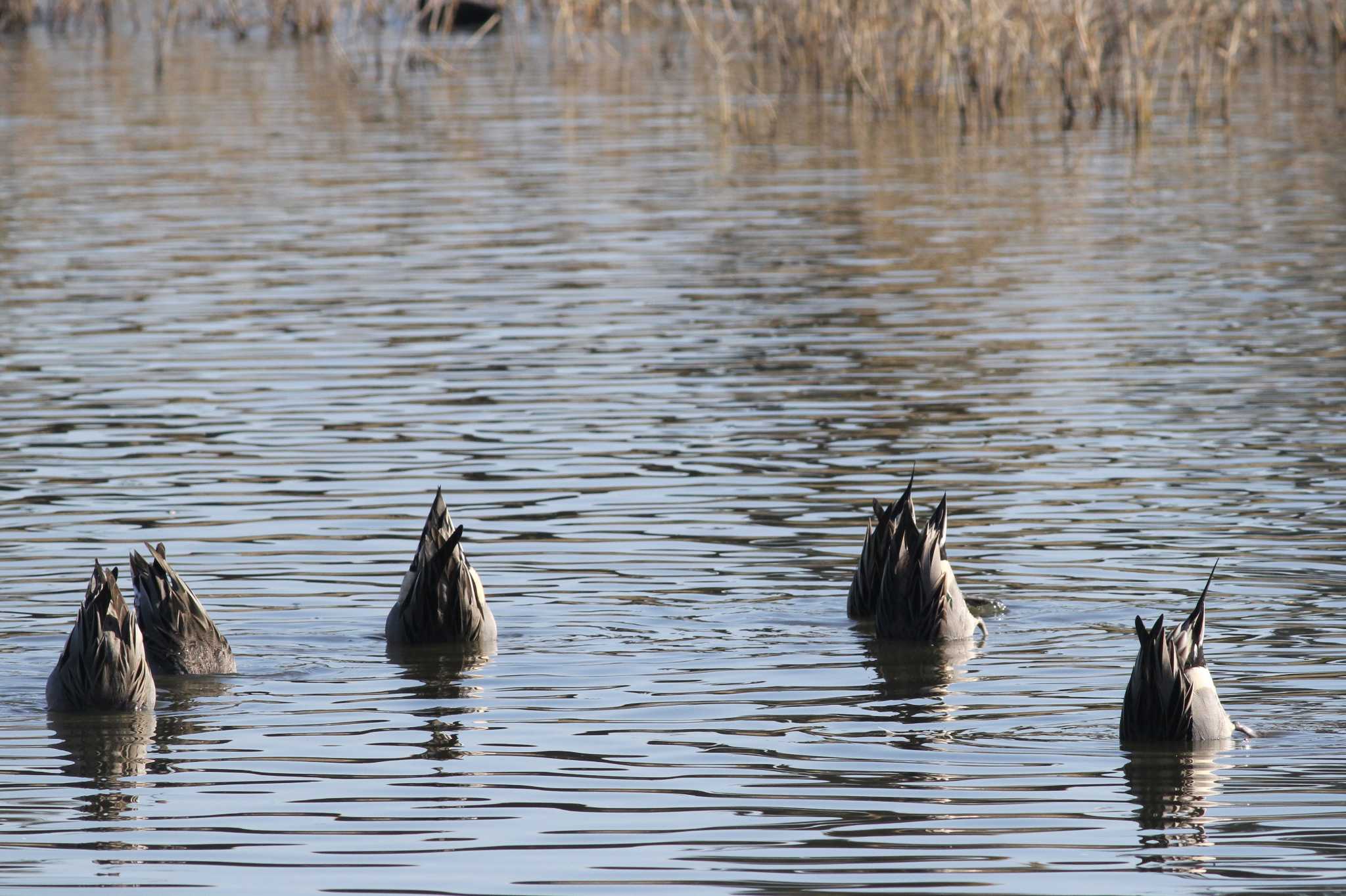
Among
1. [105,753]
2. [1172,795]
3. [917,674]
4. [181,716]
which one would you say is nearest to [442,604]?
[181,716]

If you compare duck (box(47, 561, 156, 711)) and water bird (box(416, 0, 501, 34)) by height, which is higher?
water bird (box(416, 0, 501, 34))

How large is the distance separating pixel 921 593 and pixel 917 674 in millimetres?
367

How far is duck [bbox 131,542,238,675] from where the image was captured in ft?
23.9

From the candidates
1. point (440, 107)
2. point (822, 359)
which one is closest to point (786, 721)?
point (822, 359)

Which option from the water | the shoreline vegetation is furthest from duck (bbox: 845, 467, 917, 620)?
the shoreline vegetation

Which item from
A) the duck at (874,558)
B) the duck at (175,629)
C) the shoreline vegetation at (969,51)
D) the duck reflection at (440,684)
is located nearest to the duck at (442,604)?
the duck reflection at (440,684)

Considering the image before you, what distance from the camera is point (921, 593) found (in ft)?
25.0

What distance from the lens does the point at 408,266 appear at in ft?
56.1

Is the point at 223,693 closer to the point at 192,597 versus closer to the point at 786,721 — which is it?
the point at 192,597

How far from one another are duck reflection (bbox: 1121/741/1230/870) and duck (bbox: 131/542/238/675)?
279 cm

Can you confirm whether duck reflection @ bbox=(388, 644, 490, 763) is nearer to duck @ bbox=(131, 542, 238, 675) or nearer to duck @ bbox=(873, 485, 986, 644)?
duck @ bbox=(131, 542, 238, 675)

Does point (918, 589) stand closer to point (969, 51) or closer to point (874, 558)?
point (874, 558)

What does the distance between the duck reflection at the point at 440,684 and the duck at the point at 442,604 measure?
45mm

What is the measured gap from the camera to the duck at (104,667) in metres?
6.76
